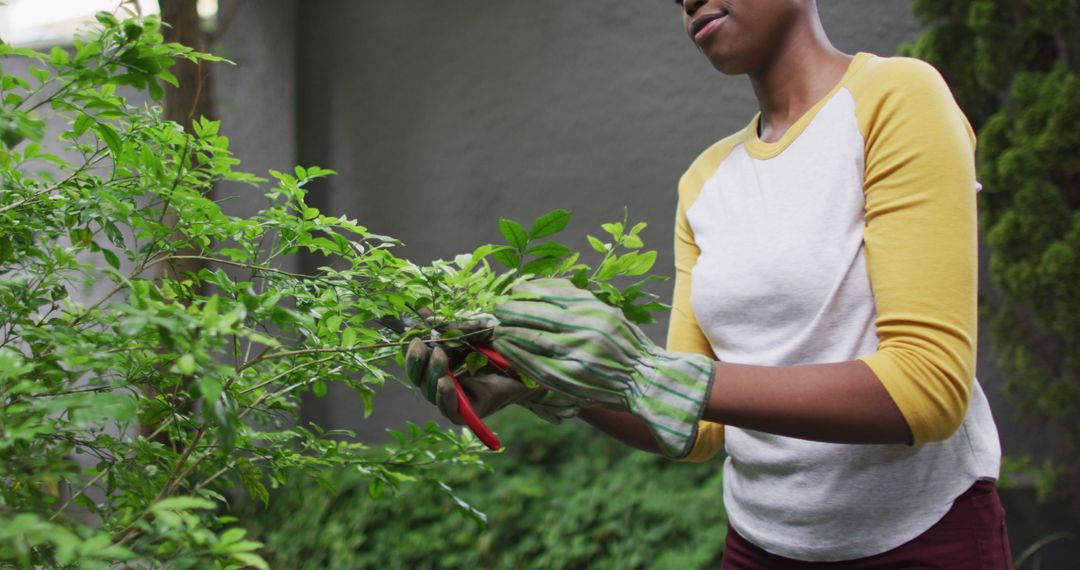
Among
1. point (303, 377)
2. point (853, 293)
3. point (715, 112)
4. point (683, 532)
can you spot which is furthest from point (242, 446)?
point (715, 112)

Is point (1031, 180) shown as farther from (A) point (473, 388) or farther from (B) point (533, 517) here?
(A) point (473, 388)

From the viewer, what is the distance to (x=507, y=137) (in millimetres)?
4742

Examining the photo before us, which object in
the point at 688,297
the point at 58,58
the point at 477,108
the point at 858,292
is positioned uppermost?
the point at 58,58

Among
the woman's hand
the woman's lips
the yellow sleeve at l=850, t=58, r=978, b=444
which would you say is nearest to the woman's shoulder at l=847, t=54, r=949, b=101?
the yellow sleeve at l=850, t=58, r=978, b=444

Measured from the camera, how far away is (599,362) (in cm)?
100

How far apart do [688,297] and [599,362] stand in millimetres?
532

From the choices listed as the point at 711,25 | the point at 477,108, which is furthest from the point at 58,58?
the point at 477,108

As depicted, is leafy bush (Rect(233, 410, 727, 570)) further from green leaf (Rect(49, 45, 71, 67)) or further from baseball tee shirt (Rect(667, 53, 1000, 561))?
green leaf (Rect(49, 45, 71, 67))

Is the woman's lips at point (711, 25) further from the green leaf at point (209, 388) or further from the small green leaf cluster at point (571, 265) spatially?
the green leaf at point (209, 388)

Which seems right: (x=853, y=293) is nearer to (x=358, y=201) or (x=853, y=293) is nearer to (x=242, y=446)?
(x=242, y=446)

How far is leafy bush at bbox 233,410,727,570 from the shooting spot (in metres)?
3.49

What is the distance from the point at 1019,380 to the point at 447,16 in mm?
3244

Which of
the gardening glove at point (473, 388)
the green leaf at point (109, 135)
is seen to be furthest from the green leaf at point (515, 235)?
the green leaf at point (109, 135)

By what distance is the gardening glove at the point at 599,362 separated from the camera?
39.0 inches
